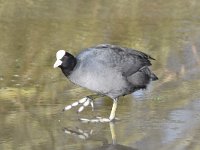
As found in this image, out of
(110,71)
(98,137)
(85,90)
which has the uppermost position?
(110,71)

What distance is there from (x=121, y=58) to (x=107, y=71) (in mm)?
244

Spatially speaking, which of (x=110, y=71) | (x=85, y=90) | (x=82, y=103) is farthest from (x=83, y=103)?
(x=85, y=90)

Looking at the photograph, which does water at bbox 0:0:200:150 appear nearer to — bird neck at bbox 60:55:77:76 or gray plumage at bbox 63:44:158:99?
gray plumage at bbox 63:44:158:99

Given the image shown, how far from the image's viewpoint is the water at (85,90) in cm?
533

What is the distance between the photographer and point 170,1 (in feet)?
36.3

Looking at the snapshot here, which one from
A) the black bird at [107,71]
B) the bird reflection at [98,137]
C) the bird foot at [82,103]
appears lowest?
the bird reflection at [98,137]

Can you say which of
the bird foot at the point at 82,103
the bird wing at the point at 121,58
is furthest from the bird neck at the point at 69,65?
the bird foot at the point at 82,103

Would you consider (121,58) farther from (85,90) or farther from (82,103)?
(85,90)

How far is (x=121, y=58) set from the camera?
586 cm

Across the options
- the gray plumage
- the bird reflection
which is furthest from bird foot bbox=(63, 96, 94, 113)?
the bird reflection

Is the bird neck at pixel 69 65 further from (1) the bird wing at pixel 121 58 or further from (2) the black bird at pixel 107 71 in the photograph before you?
(1) the bird wing at pixel 121 58

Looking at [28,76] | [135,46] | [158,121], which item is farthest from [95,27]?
[158,121]

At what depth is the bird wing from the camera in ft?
18.9

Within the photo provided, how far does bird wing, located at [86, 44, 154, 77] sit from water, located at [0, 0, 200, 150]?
41 cm
